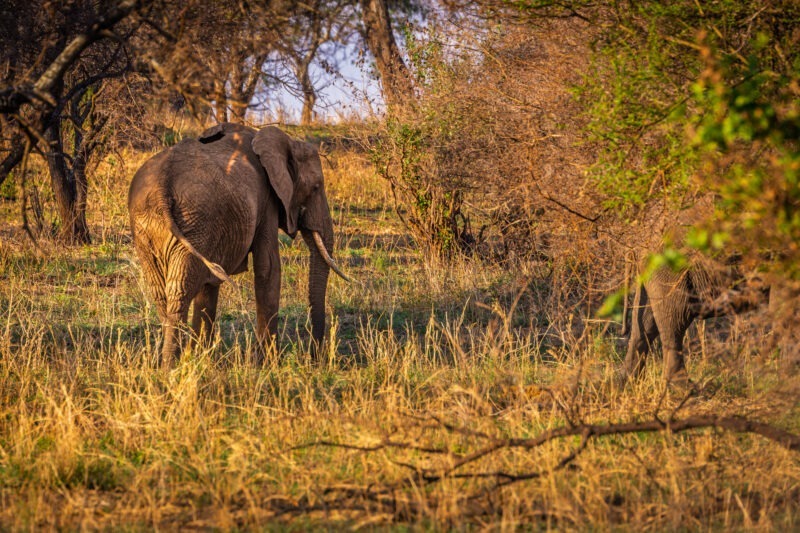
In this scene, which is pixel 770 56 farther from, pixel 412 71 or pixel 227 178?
pixel 412 71

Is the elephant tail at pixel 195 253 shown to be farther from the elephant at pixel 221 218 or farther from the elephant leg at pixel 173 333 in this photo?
the elephant leg at pixel 173 333

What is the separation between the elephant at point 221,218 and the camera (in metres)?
7.37

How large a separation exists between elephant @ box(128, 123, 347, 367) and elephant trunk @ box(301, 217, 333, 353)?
0.01 m

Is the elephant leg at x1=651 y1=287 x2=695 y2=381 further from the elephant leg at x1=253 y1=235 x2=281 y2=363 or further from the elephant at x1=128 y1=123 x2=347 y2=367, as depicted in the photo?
the elephant leg at x1=253 y1=235 x2=281 y2=363

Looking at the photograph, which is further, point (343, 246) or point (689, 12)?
point (343, 246)

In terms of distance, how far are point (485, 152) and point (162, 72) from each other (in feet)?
18.9

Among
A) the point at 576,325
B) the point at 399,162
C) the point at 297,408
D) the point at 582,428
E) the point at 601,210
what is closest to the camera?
the point at 582,428

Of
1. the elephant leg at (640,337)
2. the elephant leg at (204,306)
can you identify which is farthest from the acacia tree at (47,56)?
the elephant leg at (640,337)

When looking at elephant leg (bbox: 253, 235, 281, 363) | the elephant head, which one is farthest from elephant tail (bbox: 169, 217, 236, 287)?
the elephant head

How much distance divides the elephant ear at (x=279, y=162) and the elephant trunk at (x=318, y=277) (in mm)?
372

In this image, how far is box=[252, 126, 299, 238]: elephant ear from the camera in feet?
28.1

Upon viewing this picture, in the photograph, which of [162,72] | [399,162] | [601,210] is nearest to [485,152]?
[399,162]

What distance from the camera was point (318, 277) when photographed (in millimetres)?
9367

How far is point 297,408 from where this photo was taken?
6566 millimetres
